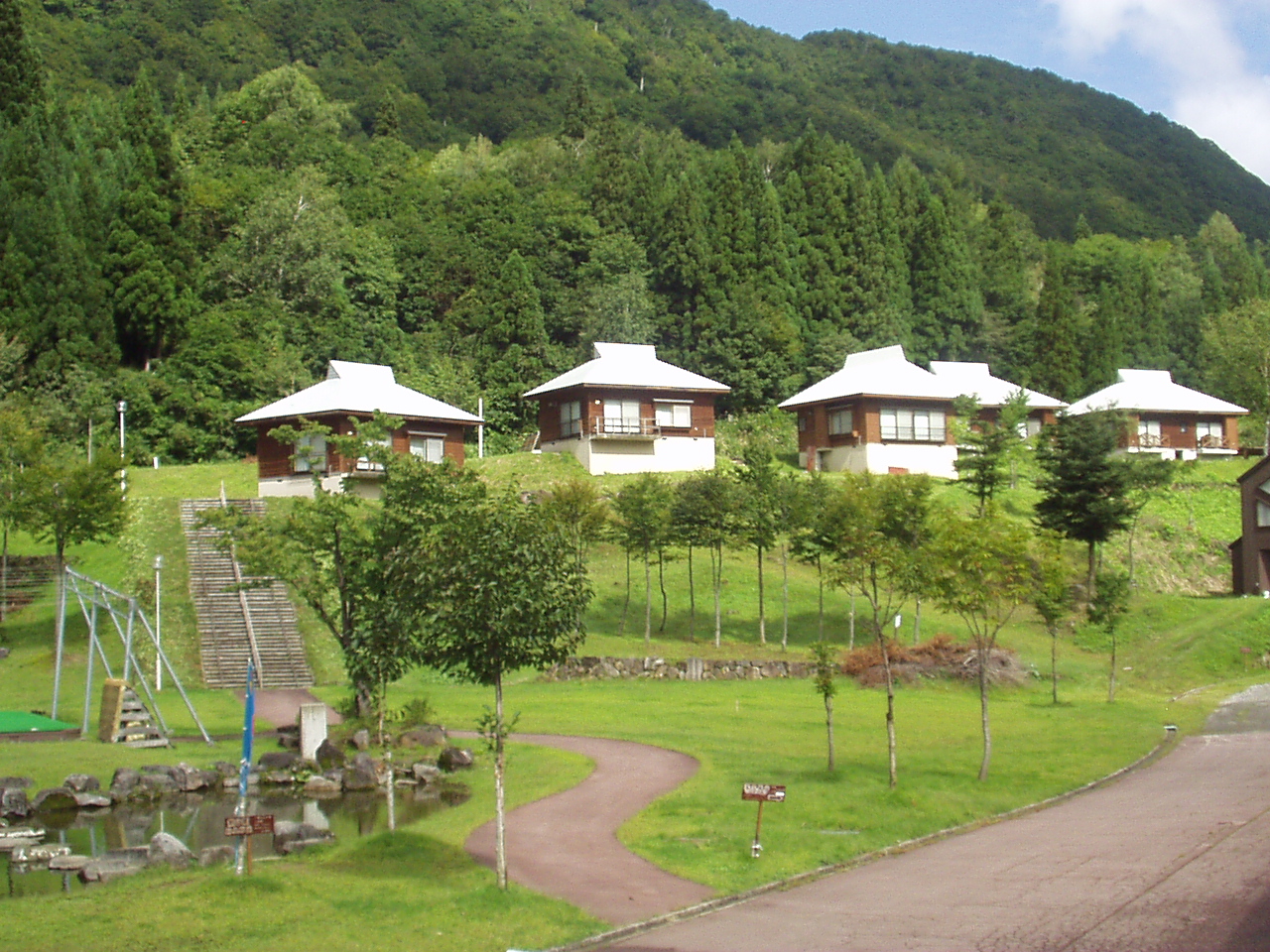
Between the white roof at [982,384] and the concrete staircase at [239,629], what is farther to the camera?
the white roof at [982,384]

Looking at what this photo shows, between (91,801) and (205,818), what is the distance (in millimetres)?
2231

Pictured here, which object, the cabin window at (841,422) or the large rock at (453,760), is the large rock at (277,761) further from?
the cabin window at (841,422)

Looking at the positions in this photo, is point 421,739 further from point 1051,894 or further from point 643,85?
point 643,85

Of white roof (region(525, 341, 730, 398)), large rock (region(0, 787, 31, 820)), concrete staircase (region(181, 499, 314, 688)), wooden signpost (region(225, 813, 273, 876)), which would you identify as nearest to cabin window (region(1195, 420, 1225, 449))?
white roof (region(525, 341, 730, 398))

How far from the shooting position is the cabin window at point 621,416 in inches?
2562

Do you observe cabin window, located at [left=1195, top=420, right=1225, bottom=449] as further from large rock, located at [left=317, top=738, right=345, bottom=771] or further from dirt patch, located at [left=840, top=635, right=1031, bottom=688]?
large rock, located at [left=317, top=738, right=345, bottom=771]

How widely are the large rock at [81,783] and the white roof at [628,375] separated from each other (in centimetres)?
4381

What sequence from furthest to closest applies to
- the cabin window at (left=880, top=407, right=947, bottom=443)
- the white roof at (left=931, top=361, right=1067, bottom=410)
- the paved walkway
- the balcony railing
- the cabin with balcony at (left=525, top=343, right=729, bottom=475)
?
1. the white roof at (left=931, top=361, right=1067, bottom=410)
2. the cabin window at (left=880, top=407, right=947, bottom=443)
3. the cabin with balcony at (left=525, top=343, right=729, bottom=475)
4. the balcony railing
5. the paved walkway

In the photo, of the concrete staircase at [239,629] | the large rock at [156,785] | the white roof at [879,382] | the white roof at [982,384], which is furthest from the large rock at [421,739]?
the white roof at [982,384]

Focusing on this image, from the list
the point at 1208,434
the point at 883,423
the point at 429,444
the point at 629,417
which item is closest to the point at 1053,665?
the point at 629,417

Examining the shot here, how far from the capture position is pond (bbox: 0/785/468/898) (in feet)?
61.2

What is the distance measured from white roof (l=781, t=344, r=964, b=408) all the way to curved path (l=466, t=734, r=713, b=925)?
153 feet

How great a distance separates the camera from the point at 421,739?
86.7ft

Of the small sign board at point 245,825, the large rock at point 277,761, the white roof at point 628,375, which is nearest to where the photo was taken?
the small sign board at point 245,825
